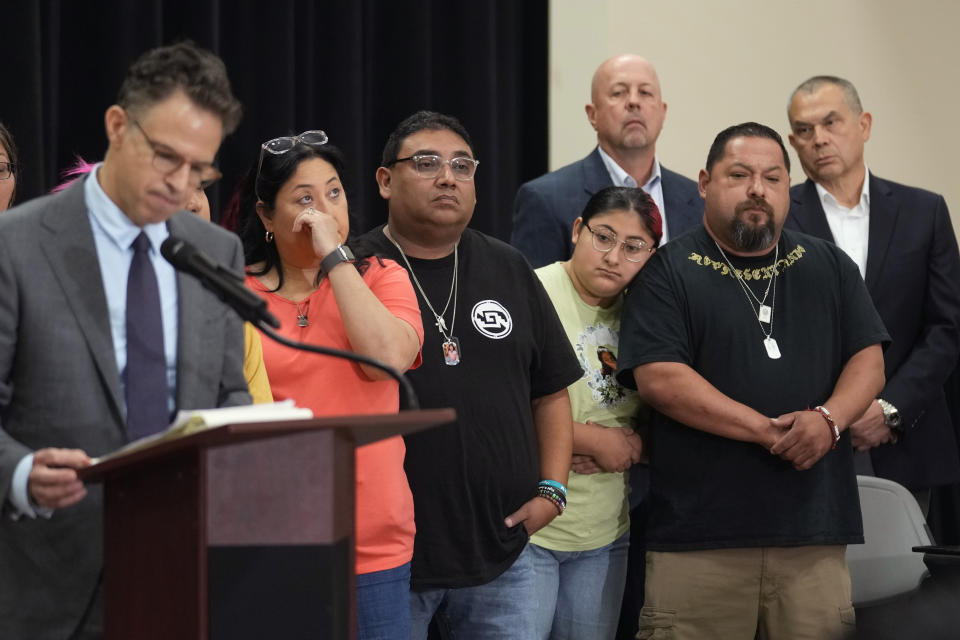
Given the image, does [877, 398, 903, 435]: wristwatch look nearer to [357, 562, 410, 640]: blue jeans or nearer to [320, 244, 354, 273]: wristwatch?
[357, 562, 410, 640]: blue jeans

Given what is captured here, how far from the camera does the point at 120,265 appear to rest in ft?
5.79

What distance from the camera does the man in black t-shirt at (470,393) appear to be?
8.42 feet

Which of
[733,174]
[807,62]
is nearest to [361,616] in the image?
[733,174]

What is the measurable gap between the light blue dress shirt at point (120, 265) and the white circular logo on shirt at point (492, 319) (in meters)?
0.99

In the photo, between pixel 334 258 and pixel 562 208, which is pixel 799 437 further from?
pixel 334 258

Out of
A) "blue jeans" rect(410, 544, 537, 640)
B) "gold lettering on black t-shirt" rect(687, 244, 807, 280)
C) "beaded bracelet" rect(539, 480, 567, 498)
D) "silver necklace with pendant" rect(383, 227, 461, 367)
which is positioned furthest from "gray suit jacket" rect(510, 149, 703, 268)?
"blue jeans" rect(410, 544, 537, 640)

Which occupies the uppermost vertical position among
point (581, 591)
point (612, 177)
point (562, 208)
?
point (612, 177)

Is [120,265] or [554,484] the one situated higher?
[120,265]

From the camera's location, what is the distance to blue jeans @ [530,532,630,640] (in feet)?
9.52

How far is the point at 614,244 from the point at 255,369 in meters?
1.15

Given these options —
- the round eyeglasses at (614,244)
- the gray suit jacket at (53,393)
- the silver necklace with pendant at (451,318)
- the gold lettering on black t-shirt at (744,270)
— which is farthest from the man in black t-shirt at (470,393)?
the gray suit jacket at (53,393)

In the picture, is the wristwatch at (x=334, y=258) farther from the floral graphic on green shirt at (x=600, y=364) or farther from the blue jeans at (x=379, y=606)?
the floral graphic on green shirt at (x=600, y=364)

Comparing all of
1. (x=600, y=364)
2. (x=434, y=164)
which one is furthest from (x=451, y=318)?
(x=600, y=364)

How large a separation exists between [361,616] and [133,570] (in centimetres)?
90
